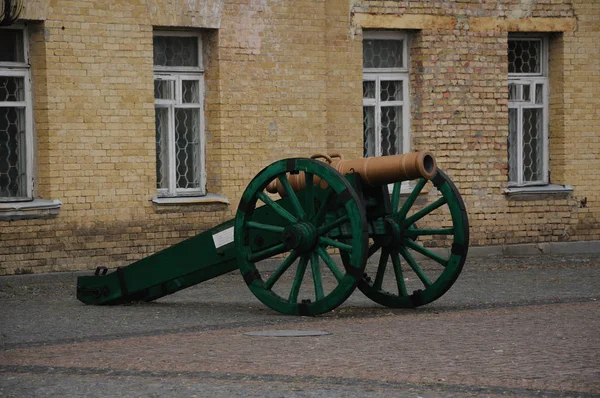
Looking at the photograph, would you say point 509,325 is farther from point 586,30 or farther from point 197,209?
point 586,30

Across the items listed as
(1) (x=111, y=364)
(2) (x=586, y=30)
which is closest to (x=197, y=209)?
(2) (x=586, y=30)

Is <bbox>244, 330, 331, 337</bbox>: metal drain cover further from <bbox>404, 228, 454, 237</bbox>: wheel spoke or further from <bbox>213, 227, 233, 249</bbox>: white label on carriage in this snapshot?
<bbox>404, 228, 454, 237</bbox>: wheel spoke

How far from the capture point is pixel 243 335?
10.1m

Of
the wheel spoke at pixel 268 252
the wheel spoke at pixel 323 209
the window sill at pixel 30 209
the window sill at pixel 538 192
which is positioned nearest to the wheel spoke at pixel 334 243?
the wheel spoke at pixel 323 209

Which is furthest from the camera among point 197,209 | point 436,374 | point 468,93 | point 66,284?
point 468,93

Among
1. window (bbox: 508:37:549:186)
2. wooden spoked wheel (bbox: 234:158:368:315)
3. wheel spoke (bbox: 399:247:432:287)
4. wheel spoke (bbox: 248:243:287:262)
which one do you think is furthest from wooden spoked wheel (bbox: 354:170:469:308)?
window (bbox: 508:37:549:186)

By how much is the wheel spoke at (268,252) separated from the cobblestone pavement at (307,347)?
0.48 m

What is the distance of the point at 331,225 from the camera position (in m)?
11.2

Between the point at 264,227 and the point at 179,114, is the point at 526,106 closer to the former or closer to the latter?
the point at 179,114

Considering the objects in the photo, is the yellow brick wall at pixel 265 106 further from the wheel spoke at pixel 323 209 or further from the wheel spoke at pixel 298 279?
the wheel spoke at pixel 323 209

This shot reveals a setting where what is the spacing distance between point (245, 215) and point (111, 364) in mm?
3283

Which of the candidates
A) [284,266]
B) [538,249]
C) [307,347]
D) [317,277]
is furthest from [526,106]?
[307,347]

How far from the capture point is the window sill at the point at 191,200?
1611cm

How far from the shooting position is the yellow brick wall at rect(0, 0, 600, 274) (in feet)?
50.4
